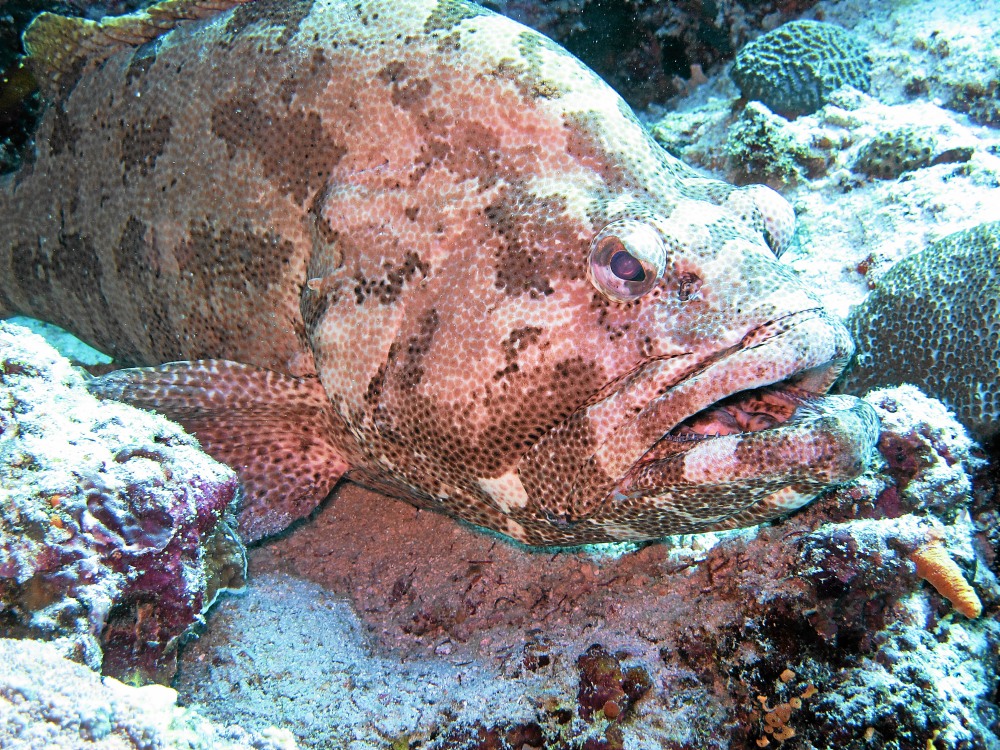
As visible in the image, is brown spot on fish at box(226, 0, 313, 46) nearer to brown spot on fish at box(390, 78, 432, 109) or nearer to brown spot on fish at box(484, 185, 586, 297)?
brown spot on fish at box(390, 78, 432, 109)

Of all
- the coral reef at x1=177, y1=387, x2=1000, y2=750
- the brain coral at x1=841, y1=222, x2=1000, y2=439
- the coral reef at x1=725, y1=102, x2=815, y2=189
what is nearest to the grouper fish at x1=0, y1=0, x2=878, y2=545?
the coral reef at x1=177, y1=387, x2=1000, y2=750

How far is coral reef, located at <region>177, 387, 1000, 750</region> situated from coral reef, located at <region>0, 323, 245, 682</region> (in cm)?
45

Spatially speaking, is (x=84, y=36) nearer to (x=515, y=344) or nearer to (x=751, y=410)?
(x=515, y=344)

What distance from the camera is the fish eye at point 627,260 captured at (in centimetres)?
233

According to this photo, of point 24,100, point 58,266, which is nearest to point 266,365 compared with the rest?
point 58,266

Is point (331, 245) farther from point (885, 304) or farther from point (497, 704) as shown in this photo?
point (885, 304)

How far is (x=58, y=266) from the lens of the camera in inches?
161

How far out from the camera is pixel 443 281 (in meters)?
2.66

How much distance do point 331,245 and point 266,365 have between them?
788mm

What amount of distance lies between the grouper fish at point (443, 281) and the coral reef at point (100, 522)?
583mm

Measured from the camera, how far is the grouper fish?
2.31 m

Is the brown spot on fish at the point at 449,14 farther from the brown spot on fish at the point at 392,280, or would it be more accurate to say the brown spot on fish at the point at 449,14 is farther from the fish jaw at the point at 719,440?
the fish jaw at the point at 719,440

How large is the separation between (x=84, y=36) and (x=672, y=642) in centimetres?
477

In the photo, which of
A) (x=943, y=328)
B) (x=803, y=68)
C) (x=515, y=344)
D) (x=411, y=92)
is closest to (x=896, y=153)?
(x=803, y=68)
